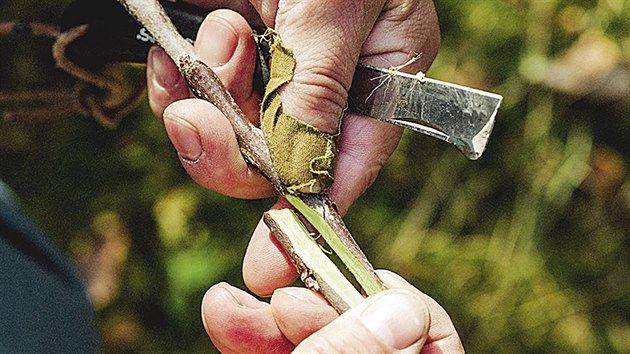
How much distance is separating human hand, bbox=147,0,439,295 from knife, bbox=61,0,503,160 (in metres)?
0.04

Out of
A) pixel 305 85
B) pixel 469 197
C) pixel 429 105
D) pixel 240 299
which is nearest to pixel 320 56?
pixel 305 85

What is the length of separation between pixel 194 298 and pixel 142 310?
17 cm

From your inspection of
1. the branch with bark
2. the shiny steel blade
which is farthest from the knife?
the branch with bark

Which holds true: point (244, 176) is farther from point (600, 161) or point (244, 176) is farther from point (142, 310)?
point (600, 161)

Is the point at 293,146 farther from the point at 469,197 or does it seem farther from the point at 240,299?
the point at 469,197

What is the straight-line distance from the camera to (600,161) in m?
2.05

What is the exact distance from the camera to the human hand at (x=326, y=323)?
31.6 inches

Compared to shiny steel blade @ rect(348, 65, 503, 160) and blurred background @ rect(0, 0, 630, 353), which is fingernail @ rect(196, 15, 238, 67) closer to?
shiny steel blade @ rect(348, 65, 503, 160)

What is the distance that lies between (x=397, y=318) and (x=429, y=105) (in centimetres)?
27

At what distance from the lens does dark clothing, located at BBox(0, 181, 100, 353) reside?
4.12 ft

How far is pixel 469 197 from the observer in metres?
2.00

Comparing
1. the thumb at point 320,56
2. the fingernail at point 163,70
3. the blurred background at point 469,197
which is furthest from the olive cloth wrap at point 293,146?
the blurred background at point 469,197

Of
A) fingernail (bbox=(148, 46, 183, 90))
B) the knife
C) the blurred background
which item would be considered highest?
the knife

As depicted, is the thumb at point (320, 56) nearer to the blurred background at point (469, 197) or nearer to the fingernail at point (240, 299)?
the fingernail at point (240, 299)
